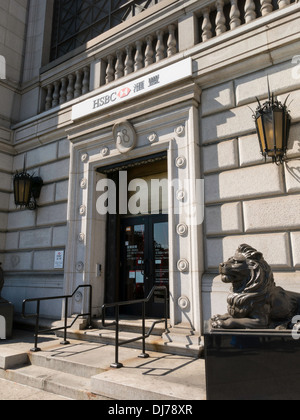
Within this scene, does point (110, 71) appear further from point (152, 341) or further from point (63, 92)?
point (152, 341)

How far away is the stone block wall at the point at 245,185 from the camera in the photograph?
16.7 ft

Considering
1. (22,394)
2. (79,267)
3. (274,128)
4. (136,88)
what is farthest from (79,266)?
(274,128)

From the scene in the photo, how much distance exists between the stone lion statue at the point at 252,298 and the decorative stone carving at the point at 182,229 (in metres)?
2.01

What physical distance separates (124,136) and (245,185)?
2.99m

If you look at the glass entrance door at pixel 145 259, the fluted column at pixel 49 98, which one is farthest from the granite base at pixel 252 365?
the fluted column at pixel 49 98

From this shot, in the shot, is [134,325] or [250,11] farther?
[134,325]

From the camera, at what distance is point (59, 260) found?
7.95 meters

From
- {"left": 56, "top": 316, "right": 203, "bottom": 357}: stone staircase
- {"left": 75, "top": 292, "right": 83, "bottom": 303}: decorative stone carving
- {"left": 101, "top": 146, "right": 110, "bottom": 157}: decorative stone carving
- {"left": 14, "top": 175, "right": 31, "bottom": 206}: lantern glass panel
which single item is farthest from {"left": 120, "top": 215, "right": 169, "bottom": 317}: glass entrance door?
{"left": 14, "top": 175, "right": 31, "bottom": 206}: lantern glass panel

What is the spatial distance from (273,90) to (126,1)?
598cm

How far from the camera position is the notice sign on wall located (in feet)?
25.9

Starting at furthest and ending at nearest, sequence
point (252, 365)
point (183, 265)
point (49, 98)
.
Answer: point (49, 98)
point (183, 265)
point (252, 365)

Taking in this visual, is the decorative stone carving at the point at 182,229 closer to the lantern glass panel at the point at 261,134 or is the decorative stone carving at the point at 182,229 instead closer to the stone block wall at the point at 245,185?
the stone block wall at the point at 245,185

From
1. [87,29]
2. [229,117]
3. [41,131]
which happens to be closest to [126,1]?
[87,29]

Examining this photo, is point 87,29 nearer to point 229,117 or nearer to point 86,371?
point 229,117
